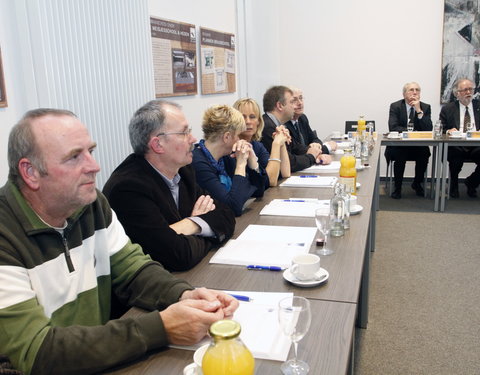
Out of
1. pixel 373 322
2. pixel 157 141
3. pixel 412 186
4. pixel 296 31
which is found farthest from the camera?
pixel 296 31

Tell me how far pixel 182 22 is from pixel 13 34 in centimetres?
189

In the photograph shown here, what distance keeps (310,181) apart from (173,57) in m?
1.62

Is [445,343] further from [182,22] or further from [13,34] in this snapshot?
[182,22]

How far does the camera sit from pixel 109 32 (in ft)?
9.00

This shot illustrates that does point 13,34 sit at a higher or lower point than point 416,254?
higher

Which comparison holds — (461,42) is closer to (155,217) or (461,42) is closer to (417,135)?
(417,135)

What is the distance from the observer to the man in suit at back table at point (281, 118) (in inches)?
138

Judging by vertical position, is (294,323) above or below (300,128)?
below

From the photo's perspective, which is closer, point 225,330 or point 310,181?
point 225,330

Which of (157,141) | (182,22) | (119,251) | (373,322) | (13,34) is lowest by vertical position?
(373,322)

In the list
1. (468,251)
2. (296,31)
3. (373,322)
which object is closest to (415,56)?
(296,31)

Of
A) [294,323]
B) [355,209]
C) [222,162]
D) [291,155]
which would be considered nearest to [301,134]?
[291,155]

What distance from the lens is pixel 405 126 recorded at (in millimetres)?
5871

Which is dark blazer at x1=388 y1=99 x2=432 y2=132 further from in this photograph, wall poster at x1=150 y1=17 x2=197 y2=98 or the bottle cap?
the bottle cap
